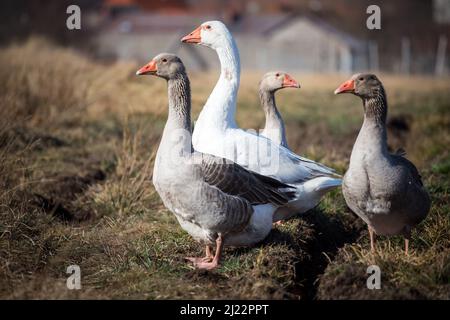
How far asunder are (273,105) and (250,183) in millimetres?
2148

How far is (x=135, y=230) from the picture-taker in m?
6.55

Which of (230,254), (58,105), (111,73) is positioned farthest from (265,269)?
(111,73)

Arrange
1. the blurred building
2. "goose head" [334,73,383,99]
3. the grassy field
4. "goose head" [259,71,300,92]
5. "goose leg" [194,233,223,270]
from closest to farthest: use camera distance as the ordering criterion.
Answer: the grassy field → "goose leg" [194,233,223,270] → "goose head" [334,73,383,99] → "goose head" [259,71,300,92] → the blurred building

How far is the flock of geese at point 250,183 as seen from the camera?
17.4 ft

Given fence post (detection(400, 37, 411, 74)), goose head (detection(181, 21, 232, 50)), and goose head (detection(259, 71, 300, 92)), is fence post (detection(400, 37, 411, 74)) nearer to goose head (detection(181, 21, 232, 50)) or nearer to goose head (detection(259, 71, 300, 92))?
goose head (detection(259, 71, 300, 92))

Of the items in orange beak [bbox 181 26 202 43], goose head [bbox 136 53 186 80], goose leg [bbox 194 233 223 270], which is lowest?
goose leg [bbox 194 233 223 270]

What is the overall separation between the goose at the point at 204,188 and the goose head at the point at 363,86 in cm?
106

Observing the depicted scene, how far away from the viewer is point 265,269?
5.29 metres

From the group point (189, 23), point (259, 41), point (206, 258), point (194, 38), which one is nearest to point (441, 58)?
point (259, 41)

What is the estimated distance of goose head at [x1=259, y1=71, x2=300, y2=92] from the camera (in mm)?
7590

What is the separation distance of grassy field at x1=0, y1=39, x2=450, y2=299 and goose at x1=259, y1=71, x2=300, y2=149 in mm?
964

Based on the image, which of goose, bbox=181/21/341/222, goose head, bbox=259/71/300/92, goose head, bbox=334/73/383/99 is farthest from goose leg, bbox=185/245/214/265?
goose head, bbox=259/71/300/92

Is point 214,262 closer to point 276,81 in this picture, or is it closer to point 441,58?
point 276,81
